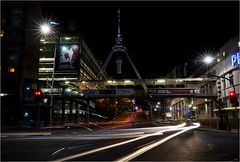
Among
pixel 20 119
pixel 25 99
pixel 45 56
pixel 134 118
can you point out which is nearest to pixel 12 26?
pixel 25 99

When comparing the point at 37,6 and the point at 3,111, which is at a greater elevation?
the point at 37,6

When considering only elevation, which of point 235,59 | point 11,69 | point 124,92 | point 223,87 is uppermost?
point 11,69

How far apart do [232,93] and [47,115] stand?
1744 inches

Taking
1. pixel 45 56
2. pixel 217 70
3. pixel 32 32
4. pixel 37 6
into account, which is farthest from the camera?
pixel 45 56

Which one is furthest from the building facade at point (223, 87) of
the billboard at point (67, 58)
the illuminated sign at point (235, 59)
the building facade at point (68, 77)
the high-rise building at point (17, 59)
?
the high-rise building at point (17, 59)

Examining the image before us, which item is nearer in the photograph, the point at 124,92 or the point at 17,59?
the point at 17,59

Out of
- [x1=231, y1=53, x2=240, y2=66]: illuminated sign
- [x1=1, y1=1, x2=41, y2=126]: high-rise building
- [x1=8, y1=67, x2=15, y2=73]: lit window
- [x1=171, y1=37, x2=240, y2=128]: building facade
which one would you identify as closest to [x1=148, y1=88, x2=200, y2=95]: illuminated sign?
[x1=171, y1=37, x2=240, y2=128]: building facade

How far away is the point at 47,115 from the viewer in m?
60.8

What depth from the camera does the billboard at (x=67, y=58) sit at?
5822cm

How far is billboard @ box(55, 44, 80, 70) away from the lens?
58.2 meters

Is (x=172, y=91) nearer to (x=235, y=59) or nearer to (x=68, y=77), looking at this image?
(x=235, y=59)

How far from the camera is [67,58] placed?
5906cm

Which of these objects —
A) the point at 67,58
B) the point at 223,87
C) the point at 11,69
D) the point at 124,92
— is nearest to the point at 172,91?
the point at 124,92

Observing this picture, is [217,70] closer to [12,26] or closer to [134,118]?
[134,118]
